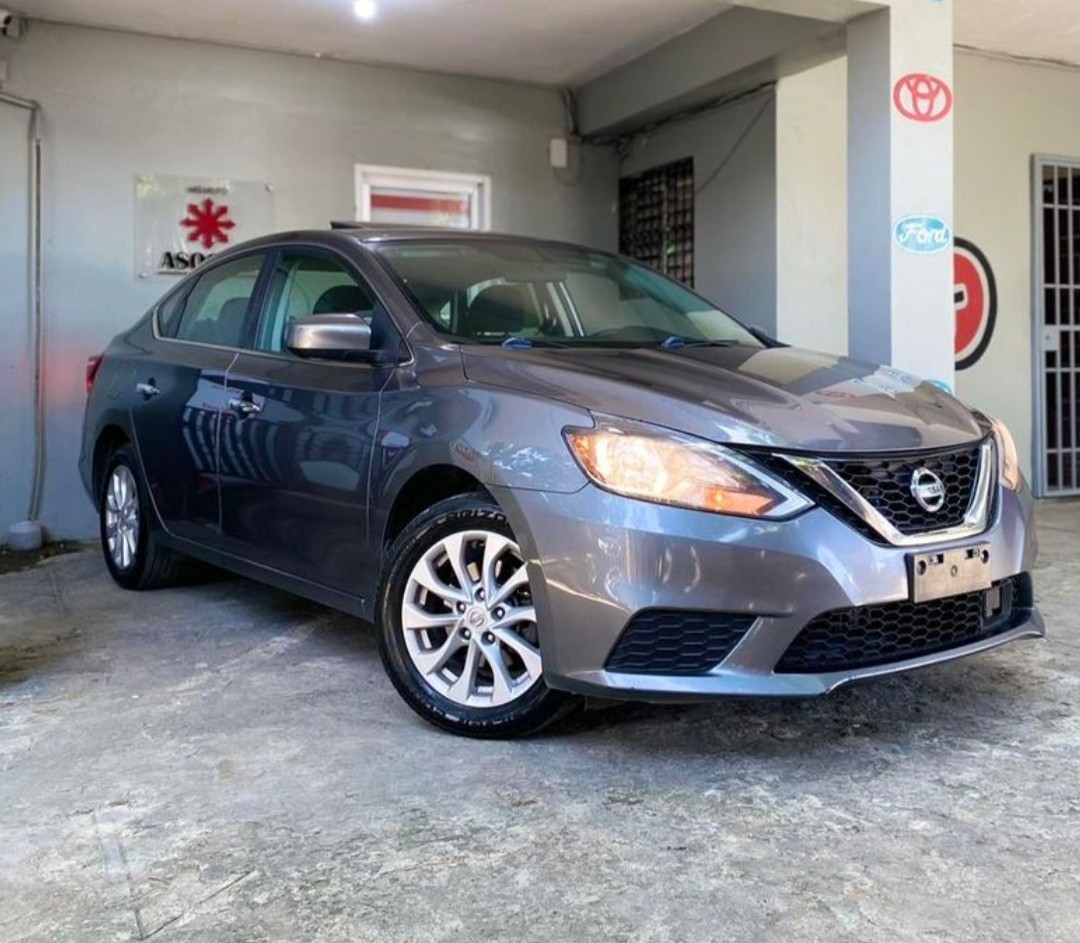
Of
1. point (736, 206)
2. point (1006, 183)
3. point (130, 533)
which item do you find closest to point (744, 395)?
point (130, 533)

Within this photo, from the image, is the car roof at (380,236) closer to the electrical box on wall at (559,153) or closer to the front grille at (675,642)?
the front grille at (675,642)

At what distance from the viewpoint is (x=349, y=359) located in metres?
3.22

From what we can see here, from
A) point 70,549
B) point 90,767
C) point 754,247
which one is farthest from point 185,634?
point 754,247

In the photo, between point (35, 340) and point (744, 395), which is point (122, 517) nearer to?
point (35, 340)

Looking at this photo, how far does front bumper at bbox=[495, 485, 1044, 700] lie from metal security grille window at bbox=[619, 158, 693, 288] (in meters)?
4.54

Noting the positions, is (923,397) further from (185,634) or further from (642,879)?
(185,634)

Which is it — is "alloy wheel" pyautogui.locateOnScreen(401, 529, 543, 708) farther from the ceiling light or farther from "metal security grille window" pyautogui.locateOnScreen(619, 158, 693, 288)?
"metal security grille window" pyautogui.locateOnScreen(619, 158, 693, 288)

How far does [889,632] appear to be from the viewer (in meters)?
2.54

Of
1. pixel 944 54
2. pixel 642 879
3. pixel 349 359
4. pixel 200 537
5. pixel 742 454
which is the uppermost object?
pixel 944 54

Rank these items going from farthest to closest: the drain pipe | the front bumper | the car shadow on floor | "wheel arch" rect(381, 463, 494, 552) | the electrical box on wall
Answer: the electrical box on wall
the drain pipe
"wheel arch" rect(381, 463, 494, 552)
the car shadow on floor
the front bumper

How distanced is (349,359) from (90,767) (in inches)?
51.3

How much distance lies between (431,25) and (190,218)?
69.5 inches

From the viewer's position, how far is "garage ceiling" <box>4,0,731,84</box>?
566 centimetres

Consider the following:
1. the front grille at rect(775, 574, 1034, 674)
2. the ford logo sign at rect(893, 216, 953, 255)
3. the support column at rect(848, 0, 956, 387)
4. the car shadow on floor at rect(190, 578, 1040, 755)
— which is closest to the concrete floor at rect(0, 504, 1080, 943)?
the car shadow on floor at rect(190, 578, 1040, 755)
